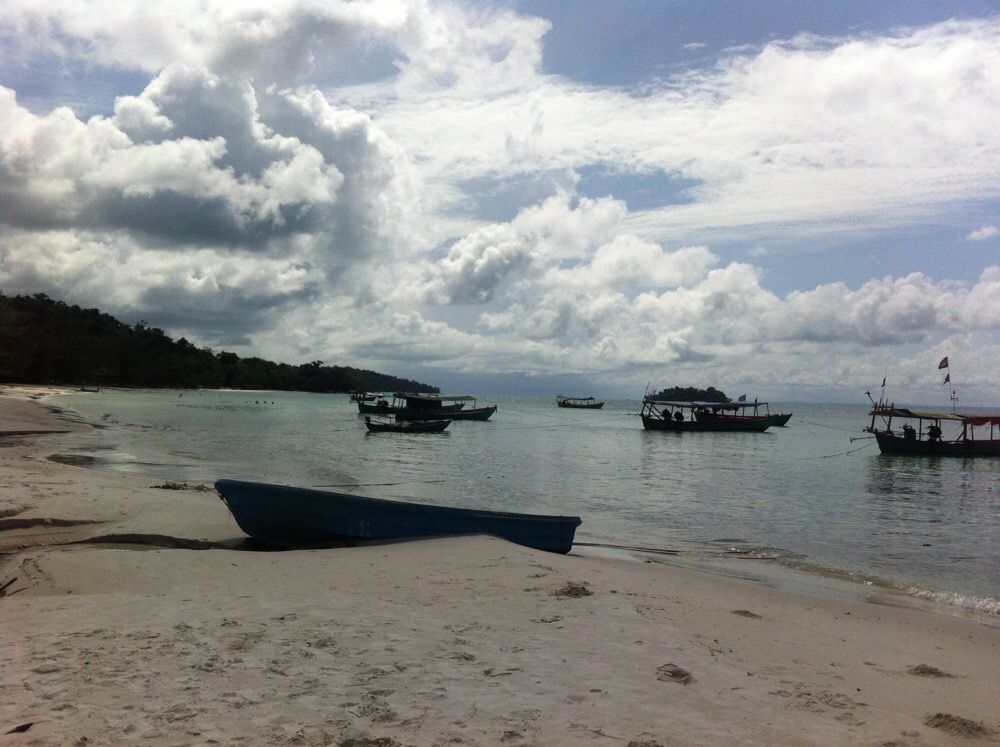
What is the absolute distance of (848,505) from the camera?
77.7 ft

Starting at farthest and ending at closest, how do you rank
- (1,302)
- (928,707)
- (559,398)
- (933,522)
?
(559,398), (1,302), (933,522), (928,707)

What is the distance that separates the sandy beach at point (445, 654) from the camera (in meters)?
4.48

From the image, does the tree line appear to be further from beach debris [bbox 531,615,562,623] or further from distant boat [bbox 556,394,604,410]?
beach debris [bbox 531,615,562,623]

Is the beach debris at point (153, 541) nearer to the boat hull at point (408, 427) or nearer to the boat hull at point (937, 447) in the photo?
the boat hull at point (408, 427)

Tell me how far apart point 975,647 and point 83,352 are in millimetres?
116169

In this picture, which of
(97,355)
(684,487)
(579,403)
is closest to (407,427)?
(684,487)

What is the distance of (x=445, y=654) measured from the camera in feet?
19.1

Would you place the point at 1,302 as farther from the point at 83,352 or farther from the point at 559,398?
the point at 559,398

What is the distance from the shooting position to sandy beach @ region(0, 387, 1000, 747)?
177 inches

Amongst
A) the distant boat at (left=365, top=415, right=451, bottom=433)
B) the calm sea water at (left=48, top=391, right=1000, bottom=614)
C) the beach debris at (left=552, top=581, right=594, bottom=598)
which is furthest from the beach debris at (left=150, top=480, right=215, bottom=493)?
the distant boat at (left=365, top=415, right=451, bottom=433)

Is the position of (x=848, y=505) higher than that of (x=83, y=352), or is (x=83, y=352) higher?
(x=83, y=352)

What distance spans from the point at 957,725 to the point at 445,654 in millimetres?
3875

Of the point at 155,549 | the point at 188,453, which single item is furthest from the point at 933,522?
the point at 188,453

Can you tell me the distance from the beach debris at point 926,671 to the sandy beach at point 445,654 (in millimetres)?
40
